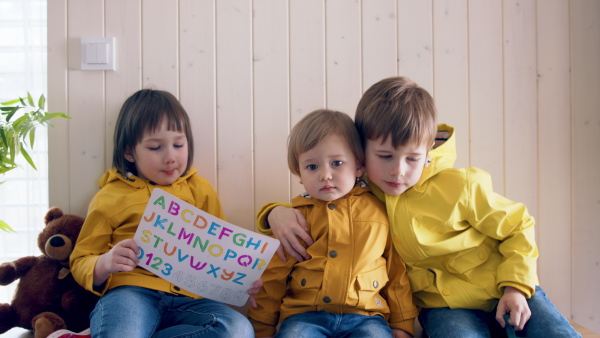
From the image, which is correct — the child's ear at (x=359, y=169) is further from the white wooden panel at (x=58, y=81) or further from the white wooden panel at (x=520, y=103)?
the white wooden panel at (x=58, y=81)

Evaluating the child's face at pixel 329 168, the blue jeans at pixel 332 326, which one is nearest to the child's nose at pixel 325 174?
the child's face at pixel 329 168

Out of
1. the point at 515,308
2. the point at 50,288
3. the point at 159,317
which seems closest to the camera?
the point at 515,308

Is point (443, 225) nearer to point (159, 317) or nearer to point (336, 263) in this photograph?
point (336, 263)

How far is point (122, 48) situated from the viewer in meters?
1.46

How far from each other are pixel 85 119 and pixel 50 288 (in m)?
0.53

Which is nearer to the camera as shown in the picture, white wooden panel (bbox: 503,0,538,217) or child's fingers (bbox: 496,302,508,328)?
child's fingers (bbox: 496,302,508,328)

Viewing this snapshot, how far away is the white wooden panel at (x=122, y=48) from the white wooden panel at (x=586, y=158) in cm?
146

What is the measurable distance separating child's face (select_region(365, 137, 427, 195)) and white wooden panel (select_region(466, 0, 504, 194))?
44 cm

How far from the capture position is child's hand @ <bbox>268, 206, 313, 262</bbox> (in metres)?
1.18

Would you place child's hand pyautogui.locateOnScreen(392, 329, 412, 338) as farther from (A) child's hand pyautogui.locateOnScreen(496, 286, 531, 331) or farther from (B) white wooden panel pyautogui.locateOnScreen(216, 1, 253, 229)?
(B) white wooden panel pyautogui.locateOnScreen(216, 1, 253, 229)

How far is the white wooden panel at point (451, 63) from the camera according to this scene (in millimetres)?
1503

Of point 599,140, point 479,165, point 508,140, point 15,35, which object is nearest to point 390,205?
point 479,165

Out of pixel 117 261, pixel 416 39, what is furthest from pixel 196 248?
pixel 416 39

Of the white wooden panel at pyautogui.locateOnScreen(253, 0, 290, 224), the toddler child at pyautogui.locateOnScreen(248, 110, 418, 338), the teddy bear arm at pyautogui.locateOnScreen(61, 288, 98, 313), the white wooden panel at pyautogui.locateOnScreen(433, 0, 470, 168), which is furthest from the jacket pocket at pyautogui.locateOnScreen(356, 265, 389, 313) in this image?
the teddy bear arm at pyautogui.locateOnScreen(61, 288, 98, 313)
